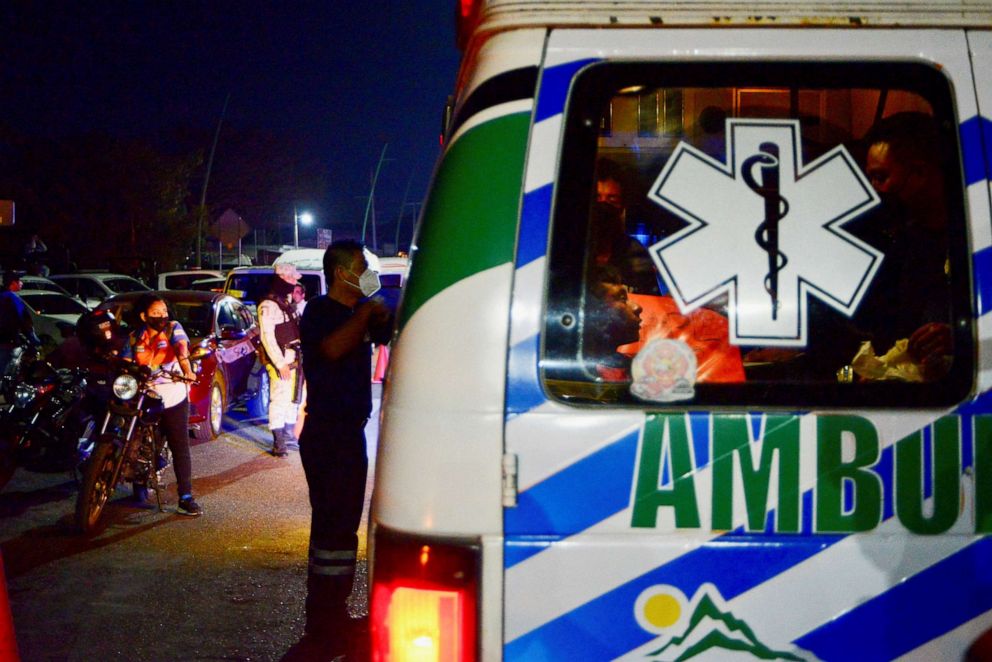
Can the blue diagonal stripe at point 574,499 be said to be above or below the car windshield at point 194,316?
below

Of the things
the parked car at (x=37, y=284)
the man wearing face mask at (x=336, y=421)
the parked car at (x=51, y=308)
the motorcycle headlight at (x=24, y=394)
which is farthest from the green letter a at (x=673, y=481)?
the parked car at (x=37, y=284)

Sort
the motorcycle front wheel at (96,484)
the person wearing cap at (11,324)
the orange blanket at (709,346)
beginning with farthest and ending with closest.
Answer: the person wearing cap at (11,324), the motorcycle front wheel at (96,484), the orange blanket at (709,346)

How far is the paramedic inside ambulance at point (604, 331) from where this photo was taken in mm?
1842

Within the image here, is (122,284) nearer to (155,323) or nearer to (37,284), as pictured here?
(37,284)

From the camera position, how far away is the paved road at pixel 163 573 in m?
4.64

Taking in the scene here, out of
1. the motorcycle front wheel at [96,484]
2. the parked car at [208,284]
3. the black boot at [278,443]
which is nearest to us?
the motorcycle front wheel at [96,484]

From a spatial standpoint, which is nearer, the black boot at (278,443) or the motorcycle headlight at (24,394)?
the motorcycle headlight at (24,394)

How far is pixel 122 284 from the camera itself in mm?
24469

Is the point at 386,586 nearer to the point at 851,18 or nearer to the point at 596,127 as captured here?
the point at 596,127

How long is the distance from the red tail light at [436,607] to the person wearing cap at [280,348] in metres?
7.16

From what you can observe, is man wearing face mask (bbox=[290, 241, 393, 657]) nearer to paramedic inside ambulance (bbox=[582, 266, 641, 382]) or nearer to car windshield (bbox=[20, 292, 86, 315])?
paramedic inside ambulance (bbox=[582, 266, 641, 382])

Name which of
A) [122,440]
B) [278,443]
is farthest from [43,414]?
[278,443]

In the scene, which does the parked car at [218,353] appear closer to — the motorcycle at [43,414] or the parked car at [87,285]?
the motorcycle at [43,414]

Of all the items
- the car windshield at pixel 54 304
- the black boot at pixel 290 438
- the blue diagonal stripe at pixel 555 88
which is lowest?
the black boot at pixel 290 438
